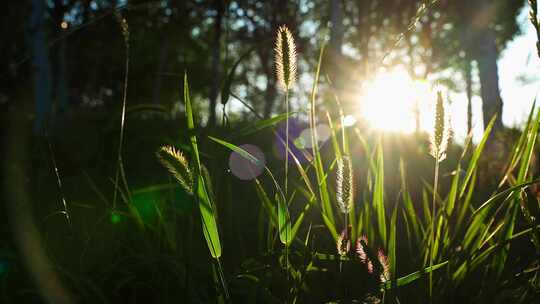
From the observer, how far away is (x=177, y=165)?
2.49 feet

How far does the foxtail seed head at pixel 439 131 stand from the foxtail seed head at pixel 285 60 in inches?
13.7

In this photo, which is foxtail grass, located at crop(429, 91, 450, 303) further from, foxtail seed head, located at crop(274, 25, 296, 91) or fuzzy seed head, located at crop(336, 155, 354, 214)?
foxtail seed head, located at crop(274, 25, 296, 91)

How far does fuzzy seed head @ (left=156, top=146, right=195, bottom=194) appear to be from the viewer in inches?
29.6

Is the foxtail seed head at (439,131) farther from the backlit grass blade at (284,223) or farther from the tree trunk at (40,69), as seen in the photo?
the tree trunk at (40,69)

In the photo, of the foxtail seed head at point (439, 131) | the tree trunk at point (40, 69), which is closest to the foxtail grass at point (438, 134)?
the foxtail seed head at point (439, 131)

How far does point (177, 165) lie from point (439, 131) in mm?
591

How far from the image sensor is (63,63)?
31.9 ft

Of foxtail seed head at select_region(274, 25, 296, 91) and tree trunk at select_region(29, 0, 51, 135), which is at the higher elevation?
tree trunk at select_region(29, 0, 51, 135)

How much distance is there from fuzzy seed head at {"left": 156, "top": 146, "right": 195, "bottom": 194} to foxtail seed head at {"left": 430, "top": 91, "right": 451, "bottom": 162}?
1.81ft

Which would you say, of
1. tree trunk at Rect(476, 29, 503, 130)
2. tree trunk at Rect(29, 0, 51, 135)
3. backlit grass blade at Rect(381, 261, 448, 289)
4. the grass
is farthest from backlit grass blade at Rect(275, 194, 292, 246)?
tree trunk at Rect(29, 0, 51, 135)

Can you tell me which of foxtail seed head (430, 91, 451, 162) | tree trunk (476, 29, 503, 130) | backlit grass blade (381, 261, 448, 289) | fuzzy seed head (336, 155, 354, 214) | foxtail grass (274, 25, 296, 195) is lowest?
backlit grass blade (381, 261, 448, 289)

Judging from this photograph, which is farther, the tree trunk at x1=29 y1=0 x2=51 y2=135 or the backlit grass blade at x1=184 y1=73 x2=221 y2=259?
the tree trunk at x1=29 y1=0 x2=51 y2=135

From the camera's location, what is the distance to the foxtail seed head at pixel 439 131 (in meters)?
0.90

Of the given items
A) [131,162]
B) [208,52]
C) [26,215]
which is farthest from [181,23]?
[208,52]
